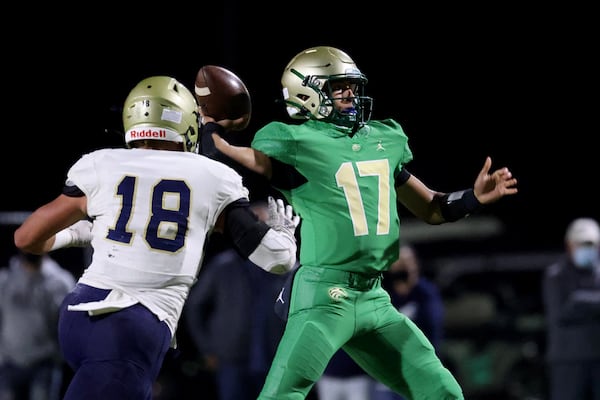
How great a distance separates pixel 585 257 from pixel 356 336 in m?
3.63

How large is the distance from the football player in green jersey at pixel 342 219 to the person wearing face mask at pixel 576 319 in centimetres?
297

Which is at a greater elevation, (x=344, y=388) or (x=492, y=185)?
(x=492, y=185)

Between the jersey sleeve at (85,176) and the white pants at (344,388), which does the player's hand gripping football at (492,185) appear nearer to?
the jersey sleeve at (85,176)

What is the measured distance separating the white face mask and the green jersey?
132 inches

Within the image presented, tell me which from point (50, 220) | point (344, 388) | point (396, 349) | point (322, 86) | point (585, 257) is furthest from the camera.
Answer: point (585, 257)

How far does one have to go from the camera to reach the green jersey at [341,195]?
3971mm

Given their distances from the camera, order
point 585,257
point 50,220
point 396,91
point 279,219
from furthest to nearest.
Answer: point 396,91
point 585,257
point 279,219
point 50,220

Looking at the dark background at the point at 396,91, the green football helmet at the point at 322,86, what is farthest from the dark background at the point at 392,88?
the green football helmet at the point at 322,86

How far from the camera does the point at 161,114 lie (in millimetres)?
3498

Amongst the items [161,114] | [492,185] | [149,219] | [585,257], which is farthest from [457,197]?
[585,257]

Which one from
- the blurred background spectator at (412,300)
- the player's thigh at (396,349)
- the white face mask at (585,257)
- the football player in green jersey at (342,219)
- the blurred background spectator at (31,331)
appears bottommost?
the blurred background spectator at (31,331)

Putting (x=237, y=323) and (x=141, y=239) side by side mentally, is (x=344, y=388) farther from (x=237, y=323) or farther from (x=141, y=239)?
(x=141, y=239)

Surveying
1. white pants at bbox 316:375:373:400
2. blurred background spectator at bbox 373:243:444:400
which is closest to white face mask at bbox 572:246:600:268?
blurred background spectator at bbox 373:243:444:400

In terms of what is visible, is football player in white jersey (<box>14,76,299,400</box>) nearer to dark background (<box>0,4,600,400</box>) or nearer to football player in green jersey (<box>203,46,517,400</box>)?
football player in green jersey (<box>203,46,517,400</box>)
